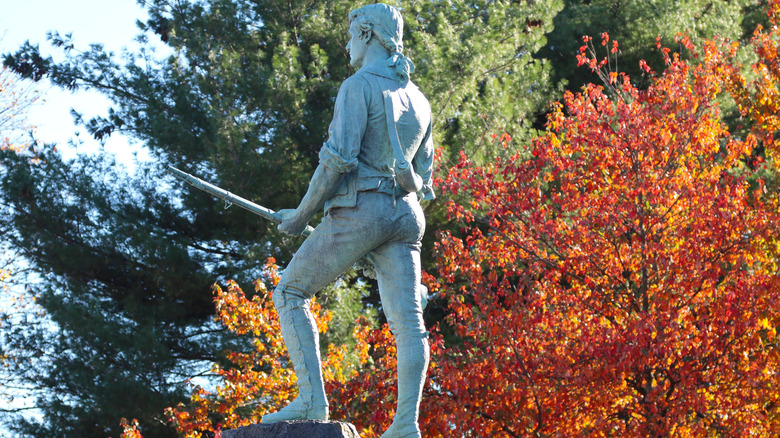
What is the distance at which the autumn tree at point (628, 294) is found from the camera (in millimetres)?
10070

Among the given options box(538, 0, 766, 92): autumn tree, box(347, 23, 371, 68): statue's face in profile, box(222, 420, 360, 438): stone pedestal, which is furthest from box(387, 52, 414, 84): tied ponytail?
box(538, 0, 766, 92): autumn tree

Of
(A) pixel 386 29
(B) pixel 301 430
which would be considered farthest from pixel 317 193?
(B) pixel 301 430

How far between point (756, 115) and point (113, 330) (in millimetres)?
9053

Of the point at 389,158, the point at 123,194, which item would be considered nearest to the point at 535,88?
the point at 123,194

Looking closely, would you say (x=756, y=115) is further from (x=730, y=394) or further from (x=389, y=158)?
(x=389, y=158)

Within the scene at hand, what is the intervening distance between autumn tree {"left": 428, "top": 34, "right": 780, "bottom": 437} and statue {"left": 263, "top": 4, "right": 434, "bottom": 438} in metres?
5.13

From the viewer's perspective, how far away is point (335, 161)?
5.03m

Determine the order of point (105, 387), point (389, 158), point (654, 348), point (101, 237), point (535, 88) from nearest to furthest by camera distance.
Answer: point (389, 158) → point (654, 348) → point (105, 387) → point (101, 237) → point (535, 88)

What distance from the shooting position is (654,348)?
9.70 metres

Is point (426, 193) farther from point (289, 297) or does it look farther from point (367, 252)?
point (289, 297)

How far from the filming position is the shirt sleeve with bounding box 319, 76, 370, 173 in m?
5.05

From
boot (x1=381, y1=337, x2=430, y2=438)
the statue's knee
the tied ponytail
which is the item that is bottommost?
boot (x1=381, y1=337, x2=430, y2=438)

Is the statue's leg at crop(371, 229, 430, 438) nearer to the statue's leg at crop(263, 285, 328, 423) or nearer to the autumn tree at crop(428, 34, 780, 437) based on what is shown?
the statue's leg at crop(263, 285, 328, 423)

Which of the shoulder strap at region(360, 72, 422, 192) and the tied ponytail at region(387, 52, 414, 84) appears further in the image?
the tied ponytail at region(387, 52, 414, 84)
